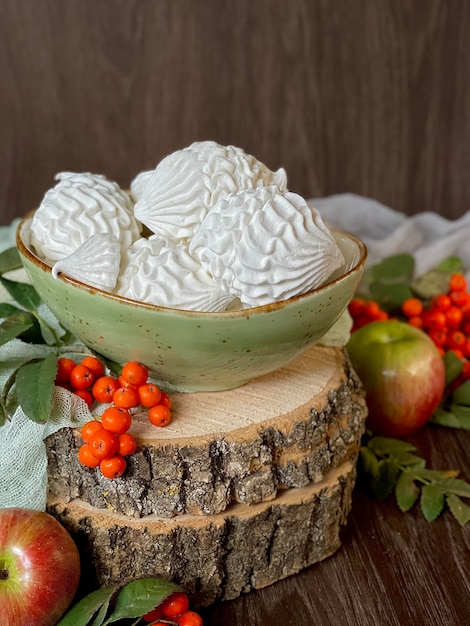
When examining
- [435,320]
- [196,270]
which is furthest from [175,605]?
[435,320]

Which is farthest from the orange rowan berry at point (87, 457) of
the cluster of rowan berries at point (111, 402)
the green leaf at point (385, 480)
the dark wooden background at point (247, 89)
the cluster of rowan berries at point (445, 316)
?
the dark wooden background at point (247, 89)

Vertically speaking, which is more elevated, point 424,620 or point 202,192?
point 202,192

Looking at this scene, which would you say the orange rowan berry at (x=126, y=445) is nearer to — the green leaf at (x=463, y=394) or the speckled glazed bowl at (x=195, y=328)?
the speckled glazed bowl at (x=195, y=328)

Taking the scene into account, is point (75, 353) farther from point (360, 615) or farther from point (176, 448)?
point (360, 615)

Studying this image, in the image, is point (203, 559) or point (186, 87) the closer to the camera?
point (203, 559)

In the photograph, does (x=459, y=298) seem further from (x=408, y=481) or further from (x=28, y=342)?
(x=28, y=342)

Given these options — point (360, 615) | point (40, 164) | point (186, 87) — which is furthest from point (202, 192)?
point (40, 164)
